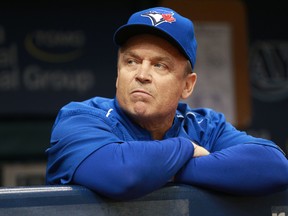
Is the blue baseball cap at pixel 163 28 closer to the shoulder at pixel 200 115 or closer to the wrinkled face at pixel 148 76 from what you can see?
the wrinkled face at pixel 148 76

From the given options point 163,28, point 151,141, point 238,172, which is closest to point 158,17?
point 163,28

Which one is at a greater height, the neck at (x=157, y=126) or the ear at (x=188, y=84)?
the ear at (x=188, y=84)

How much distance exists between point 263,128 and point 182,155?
11.5ft

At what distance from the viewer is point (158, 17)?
253 cm

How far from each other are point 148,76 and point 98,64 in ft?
9.99

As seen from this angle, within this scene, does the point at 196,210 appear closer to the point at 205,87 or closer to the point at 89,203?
the point at 89,203

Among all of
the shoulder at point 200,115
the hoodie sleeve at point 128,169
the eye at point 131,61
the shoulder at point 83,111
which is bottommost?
the shoulder at point 200,115

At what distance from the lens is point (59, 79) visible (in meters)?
5.43

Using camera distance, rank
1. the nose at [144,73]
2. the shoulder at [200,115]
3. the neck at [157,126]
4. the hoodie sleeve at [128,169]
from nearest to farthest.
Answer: the hoodie sleeve at [128,169] → the nose at [144,73] → the neck at [157,126] → the shoulder at [200,115]

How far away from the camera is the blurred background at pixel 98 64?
17.6 feet

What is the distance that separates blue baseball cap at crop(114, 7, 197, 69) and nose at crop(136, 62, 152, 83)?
0.11m

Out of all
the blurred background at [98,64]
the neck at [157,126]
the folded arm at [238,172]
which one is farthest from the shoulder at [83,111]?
the blurred background at [98,64]

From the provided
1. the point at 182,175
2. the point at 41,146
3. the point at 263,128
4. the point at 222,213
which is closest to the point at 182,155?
the point at 182,175

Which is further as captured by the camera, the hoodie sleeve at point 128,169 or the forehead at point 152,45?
the forehead at point 152,45
